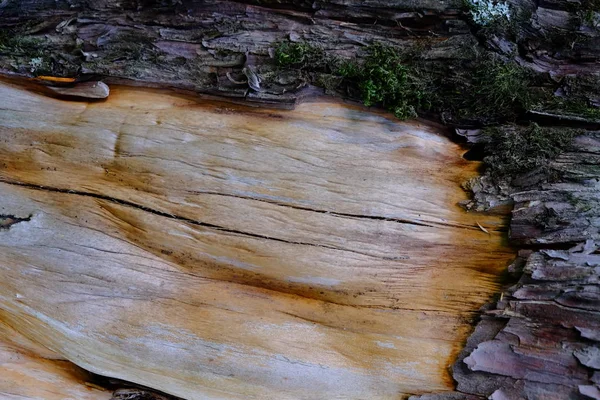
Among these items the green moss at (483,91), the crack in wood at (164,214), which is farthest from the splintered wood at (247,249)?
the green moss at (483,91)

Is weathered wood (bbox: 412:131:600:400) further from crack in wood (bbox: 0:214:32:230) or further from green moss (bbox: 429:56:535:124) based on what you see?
crack in wood (bbox: 0:214:32:230)

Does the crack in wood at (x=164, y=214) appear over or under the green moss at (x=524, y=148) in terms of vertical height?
under

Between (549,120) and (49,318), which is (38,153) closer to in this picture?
(49,318)

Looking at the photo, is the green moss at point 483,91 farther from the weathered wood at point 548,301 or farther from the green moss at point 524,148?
the weathered wood at point 548,301

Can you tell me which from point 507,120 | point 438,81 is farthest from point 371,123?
point 507,120

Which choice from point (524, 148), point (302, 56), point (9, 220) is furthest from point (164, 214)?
point (524, 148)

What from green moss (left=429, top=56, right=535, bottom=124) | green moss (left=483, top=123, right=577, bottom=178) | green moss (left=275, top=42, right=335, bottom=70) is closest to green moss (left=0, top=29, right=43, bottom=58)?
green moss (left=275, top=42, right=335, bottom=70)

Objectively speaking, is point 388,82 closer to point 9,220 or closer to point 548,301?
point 548,301
